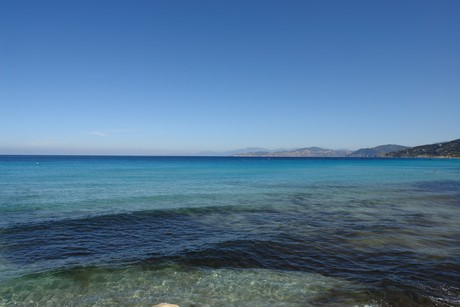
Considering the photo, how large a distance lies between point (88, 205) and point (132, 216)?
690cm

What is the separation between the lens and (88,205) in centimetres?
2667

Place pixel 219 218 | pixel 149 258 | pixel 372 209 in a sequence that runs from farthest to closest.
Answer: pixel 372 209 < pixel 219 218 < pixel 149 258


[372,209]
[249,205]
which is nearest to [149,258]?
[249,205]

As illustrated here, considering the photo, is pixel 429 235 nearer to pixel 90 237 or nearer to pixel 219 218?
pixel 219 218

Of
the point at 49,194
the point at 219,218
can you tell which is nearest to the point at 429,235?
the point at 219,218

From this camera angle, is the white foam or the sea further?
the sea

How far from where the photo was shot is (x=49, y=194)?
33.3 m

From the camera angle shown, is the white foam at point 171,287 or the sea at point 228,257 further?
the sea at point 228,257

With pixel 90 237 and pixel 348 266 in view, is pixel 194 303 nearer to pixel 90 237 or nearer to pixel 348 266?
pixel 348 266

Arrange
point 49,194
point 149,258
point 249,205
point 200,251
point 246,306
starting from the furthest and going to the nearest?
point 49,194
point 249,205
point 200,251
point 149,258
point 246,306

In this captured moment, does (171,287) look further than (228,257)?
No

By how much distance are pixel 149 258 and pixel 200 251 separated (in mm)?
2349

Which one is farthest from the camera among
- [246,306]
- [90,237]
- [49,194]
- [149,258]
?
[49,194]

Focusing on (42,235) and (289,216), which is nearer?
(42,235)
